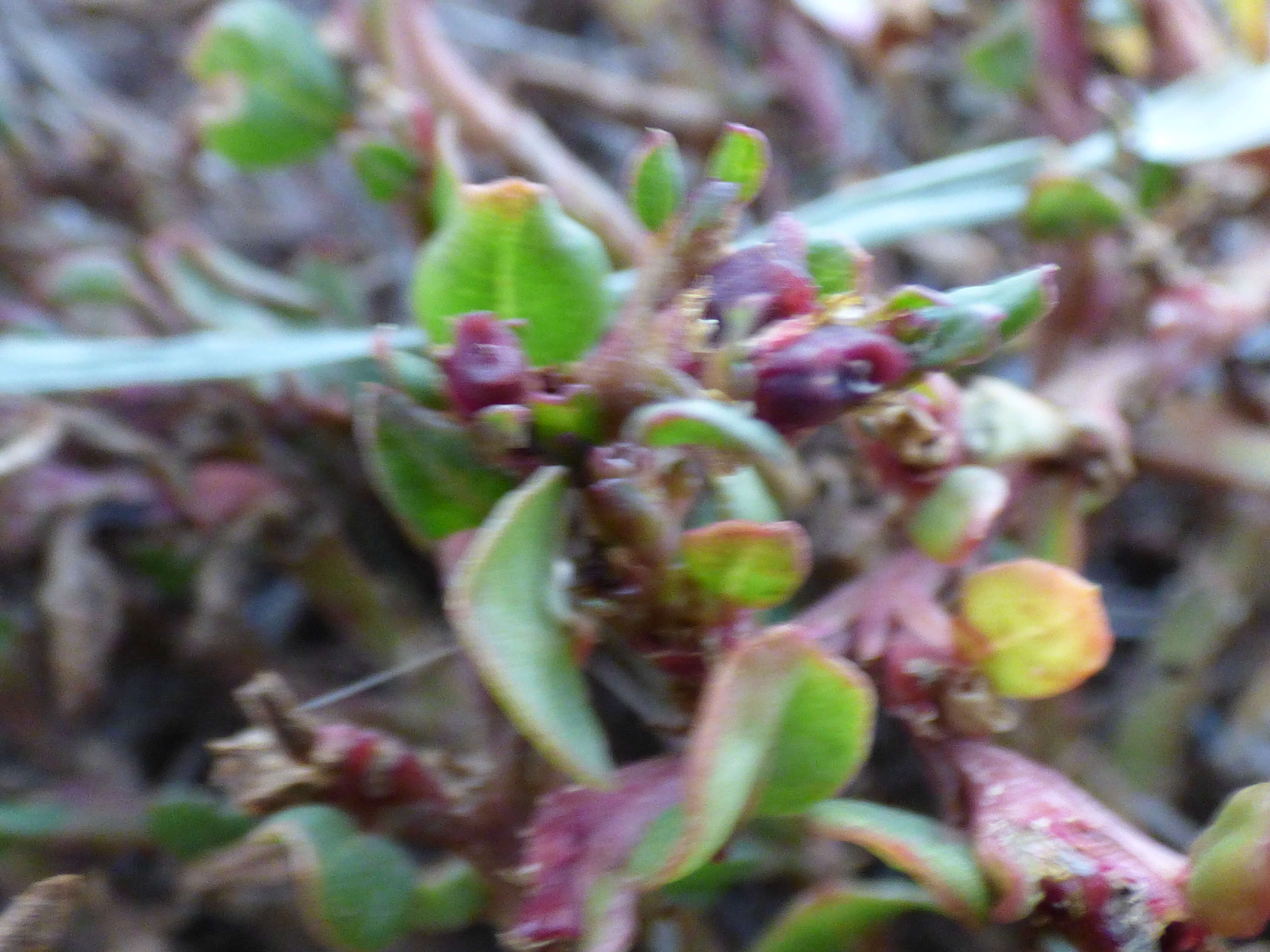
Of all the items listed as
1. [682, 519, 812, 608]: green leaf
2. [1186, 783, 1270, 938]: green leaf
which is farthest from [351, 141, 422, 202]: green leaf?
[1186, 783, 1270, 938]: green leaf

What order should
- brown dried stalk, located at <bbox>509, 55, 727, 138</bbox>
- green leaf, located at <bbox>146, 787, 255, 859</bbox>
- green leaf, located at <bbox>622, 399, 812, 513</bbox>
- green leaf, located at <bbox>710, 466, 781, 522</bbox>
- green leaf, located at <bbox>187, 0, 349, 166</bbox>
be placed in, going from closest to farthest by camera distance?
green leaf, located at <bbox>622, 399, 812, 513</bbox> < green leaf, located at <bbox>710, 466, 781, 522</bbox> < green leaf, located at <bbox>146, 787, 255, 859</bbox> < green leaf, located at <bbox>187, 0, 349, 166</bbox> < brown dried stalk, located at <bbox>509, 55, 727, 138</bbox>

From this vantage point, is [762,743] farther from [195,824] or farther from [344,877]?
[195,824]

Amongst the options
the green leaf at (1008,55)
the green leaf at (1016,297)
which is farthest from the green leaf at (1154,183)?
the green leaf at (1016,297)

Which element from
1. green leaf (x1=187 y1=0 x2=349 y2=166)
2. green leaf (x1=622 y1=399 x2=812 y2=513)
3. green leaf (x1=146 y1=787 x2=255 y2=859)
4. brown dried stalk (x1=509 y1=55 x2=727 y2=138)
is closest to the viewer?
green leaf (x1=622 y1=399 x2=812 y2=513)

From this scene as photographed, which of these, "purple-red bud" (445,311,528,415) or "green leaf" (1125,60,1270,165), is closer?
"purple-red bud" (445,311,528,415)

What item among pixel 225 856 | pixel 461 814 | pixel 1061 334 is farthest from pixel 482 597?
pixel 1061 334

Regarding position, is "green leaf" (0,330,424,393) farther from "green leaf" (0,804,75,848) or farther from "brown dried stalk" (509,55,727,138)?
"brown dried stalk" (509,55,727,138)

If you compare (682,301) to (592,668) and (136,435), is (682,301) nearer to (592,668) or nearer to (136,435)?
(592,668)

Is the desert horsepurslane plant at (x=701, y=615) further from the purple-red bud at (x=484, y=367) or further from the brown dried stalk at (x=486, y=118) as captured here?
the brown dried stalk at (x=486, y=118)
